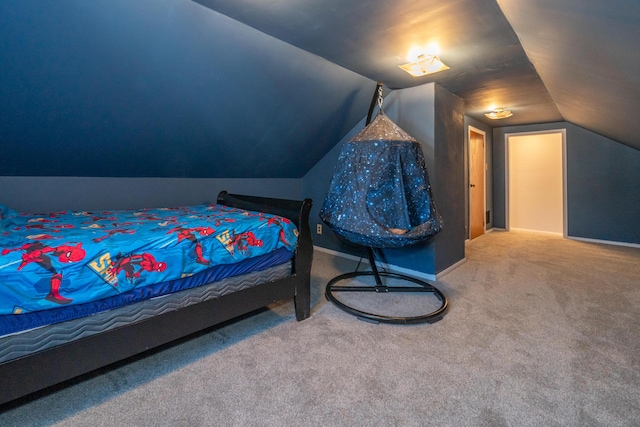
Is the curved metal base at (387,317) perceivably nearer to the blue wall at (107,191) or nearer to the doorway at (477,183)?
the blue wall at (107,191)

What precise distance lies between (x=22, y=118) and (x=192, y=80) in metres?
1.12

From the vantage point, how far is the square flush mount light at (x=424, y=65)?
7.78 ft

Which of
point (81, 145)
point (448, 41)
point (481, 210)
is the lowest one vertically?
point (481, 210)

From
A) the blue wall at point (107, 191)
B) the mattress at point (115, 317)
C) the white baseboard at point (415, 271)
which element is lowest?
the white baseboard at point (415, 271)

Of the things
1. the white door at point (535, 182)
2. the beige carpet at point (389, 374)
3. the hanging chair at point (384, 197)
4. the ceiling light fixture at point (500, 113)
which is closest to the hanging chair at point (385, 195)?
the hanging chair at point (384, 197)

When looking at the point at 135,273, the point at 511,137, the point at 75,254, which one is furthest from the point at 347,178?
the point at 511,137

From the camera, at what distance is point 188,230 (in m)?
1.83

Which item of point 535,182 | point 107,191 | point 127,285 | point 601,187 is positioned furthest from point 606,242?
point 107,191

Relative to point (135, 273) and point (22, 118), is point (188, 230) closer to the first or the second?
point (135, 273)

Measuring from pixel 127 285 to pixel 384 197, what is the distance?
5.77 ft

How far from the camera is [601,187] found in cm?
473

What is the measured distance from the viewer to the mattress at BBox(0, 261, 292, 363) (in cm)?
132

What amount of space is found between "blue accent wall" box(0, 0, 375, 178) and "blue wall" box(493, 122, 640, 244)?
3.76 metres

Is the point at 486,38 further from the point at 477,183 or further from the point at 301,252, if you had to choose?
the point at 477,183
